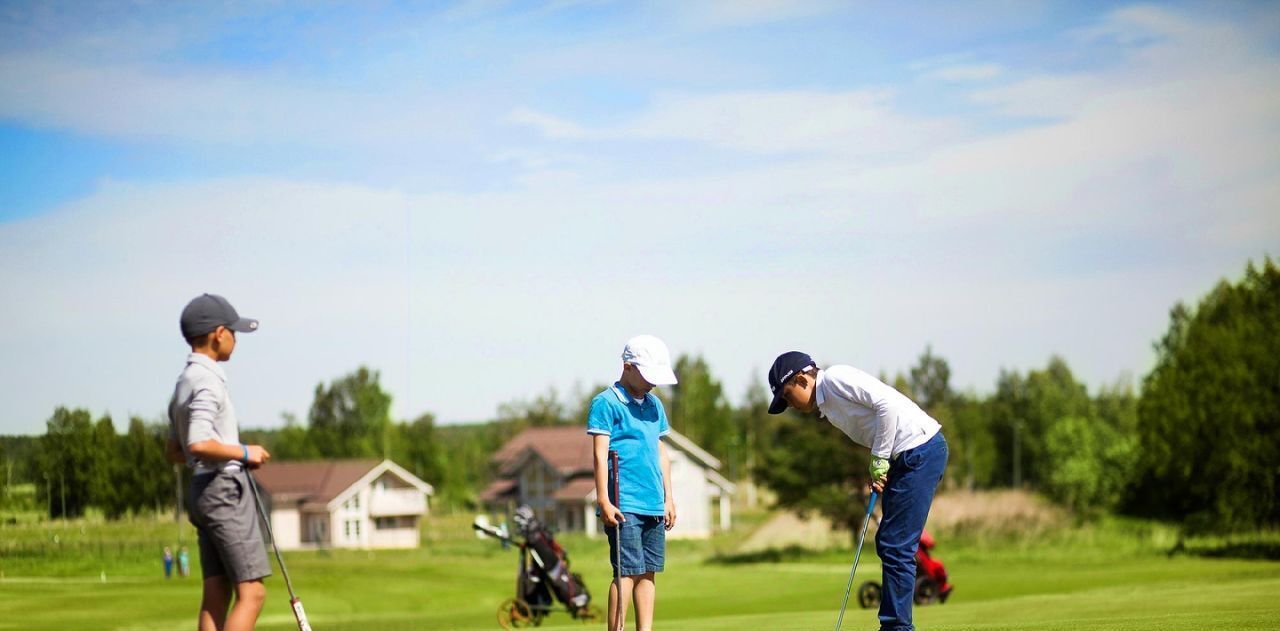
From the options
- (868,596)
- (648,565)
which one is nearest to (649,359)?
(648,565)

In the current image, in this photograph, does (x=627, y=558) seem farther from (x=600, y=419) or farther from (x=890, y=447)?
(x=890, y=447)

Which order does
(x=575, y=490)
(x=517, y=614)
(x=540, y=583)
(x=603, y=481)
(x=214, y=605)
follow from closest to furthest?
1. (x=214, y=605)
2. (x=603, y=481)
3. (x=517, y=614)
4. (x=540, y=583)
5. (x=575, y=490)

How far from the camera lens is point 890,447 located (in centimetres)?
782

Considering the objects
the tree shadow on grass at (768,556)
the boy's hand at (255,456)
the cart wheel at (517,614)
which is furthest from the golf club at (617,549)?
the tree shadow on grass at (768,556)

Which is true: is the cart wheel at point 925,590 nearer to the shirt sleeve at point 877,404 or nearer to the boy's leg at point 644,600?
the boy's leg at point 644,600

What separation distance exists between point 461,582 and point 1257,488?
78.8 feet

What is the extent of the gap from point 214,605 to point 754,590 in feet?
86.6

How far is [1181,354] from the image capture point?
159 feet

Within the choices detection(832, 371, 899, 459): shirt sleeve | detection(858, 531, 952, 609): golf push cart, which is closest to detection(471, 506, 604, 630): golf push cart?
detection(858, 531, 952, 609): golf push cart

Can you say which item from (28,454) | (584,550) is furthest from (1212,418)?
(28,454)

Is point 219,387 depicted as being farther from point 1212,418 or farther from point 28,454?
point 1212,418

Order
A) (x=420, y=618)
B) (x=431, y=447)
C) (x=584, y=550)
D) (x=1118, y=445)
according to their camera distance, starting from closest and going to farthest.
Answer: (x=420, y=618) → (x=584, y=550) → (x=1118, y=445) → (x=431, y=447)

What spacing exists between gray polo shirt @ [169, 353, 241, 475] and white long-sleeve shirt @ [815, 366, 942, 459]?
3.34m

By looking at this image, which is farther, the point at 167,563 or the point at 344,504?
the point at 344,504
